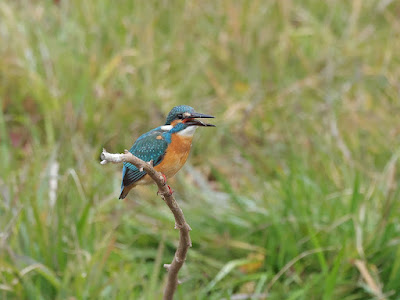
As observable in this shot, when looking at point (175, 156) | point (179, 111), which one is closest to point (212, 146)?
point (175, 156)

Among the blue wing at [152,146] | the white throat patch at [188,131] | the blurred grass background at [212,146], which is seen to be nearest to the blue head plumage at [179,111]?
the white throat patch at [188,131]

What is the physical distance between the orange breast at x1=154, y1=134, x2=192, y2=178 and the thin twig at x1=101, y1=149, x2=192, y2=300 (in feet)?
0.25

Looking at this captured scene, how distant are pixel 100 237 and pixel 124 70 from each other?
1827 mm

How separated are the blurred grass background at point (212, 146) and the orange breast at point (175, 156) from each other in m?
1.43

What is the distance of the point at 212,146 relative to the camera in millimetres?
4730

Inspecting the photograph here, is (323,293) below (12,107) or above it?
below

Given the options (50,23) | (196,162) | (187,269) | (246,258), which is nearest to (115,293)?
(187,269)

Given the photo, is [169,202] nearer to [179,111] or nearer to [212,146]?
[179,111]

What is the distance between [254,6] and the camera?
5.79 metres

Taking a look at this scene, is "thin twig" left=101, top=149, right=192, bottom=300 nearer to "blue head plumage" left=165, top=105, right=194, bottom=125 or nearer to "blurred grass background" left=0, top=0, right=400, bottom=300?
"blue head plumage" left=165, top=105, right=194, bottom=125

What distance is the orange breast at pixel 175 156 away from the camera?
65.7 inches

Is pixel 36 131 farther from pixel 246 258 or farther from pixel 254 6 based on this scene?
pixel 254 6

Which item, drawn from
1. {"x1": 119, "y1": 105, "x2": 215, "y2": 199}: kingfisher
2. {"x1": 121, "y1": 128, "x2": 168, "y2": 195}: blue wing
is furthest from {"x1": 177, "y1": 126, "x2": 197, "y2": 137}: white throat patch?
{"x1": 121, "y1": 128, "x2": 168, "y2": 195}: blue wing

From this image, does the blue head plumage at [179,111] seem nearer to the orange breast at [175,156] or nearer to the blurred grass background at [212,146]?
the orange breast at [175,156]
